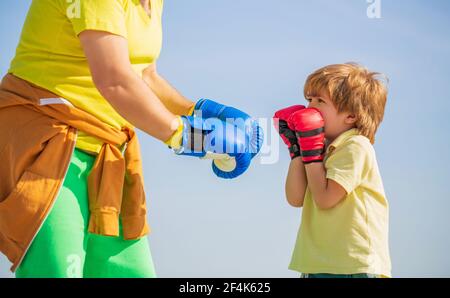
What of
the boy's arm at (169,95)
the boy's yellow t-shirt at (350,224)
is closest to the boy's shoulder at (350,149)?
the boy's yellow t-shirt at (350,224)

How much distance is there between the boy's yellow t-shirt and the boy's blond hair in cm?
11

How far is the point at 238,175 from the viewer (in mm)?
2830

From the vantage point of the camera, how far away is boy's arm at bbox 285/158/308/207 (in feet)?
10.5

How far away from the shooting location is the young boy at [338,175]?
10.00 feet

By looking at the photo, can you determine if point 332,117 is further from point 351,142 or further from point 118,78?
point 118,78

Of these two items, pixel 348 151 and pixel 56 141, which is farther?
pixel 348 151

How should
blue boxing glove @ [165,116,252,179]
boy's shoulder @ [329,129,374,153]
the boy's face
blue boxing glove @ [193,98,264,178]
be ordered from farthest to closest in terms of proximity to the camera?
1. the boy's face
2. boy's shoulder @ [329,129,374,153]
3. blue boxing glove @ [193,98,264,178]
4. blue boxing glove @ [165,116,252,179]

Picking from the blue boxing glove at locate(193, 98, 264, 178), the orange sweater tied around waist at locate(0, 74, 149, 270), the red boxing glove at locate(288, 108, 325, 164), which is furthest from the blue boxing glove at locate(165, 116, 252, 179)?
the red boxing glove at locate(288, 108, 325, 164)

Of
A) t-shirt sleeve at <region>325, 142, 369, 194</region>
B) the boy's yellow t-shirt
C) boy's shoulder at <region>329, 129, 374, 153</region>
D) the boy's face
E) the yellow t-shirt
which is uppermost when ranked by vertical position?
the yellow t-shirt

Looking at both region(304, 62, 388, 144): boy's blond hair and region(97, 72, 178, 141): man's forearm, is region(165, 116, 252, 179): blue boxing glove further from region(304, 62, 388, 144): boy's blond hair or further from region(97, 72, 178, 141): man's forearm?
region(304, 62, 388, 144): boy's blond hair
